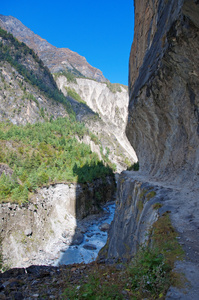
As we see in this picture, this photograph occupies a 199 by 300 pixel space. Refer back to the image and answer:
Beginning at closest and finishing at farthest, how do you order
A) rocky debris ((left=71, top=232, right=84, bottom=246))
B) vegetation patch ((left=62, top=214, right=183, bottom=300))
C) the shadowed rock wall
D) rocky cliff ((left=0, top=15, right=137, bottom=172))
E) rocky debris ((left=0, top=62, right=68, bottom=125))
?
1. vegetation patch ((left=62, top=214, right=183, bottom=300))
2. the shadowed rock wall
3. rocky debris ((left=71, top=232, right=84, bottom=246))
4. rocky debris ((left=0, top=62, right=68, bottom=125))
5. rocky cliff ((left=0, top=15, right=137, bottom=172))

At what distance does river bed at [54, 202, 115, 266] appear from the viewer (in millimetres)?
23975

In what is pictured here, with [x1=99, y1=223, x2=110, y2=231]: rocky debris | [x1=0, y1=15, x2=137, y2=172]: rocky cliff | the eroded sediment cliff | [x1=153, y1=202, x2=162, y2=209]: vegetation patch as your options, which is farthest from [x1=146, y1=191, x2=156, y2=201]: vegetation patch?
[x1=0, y1=15, x2=137, y2=172]: rocky cliff

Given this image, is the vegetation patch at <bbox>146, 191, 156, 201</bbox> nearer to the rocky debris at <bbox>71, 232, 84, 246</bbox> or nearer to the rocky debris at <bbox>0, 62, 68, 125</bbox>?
the rocky debris at <bbox>71, 232, 84, 246</bbox>

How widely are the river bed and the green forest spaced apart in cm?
845

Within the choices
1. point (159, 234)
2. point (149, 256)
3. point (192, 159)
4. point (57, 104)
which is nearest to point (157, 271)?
point (149, 256)

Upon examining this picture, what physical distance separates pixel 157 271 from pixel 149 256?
521mm

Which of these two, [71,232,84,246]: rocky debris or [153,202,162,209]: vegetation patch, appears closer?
[153,202,162,209]: vegetation patch


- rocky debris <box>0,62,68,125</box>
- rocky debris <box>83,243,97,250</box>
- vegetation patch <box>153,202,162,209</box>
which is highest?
rocky debris <box>0,62,68,125</box>

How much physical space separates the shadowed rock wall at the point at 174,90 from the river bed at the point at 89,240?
→ 45.0 ft

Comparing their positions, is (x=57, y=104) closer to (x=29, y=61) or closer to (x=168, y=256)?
(x=29, y=61)

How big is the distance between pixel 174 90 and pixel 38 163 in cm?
3887

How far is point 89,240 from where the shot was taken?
29.7 metres

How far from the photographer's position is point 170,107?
442 inches

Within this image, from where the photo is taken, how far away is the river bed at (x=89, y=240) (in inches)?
944
